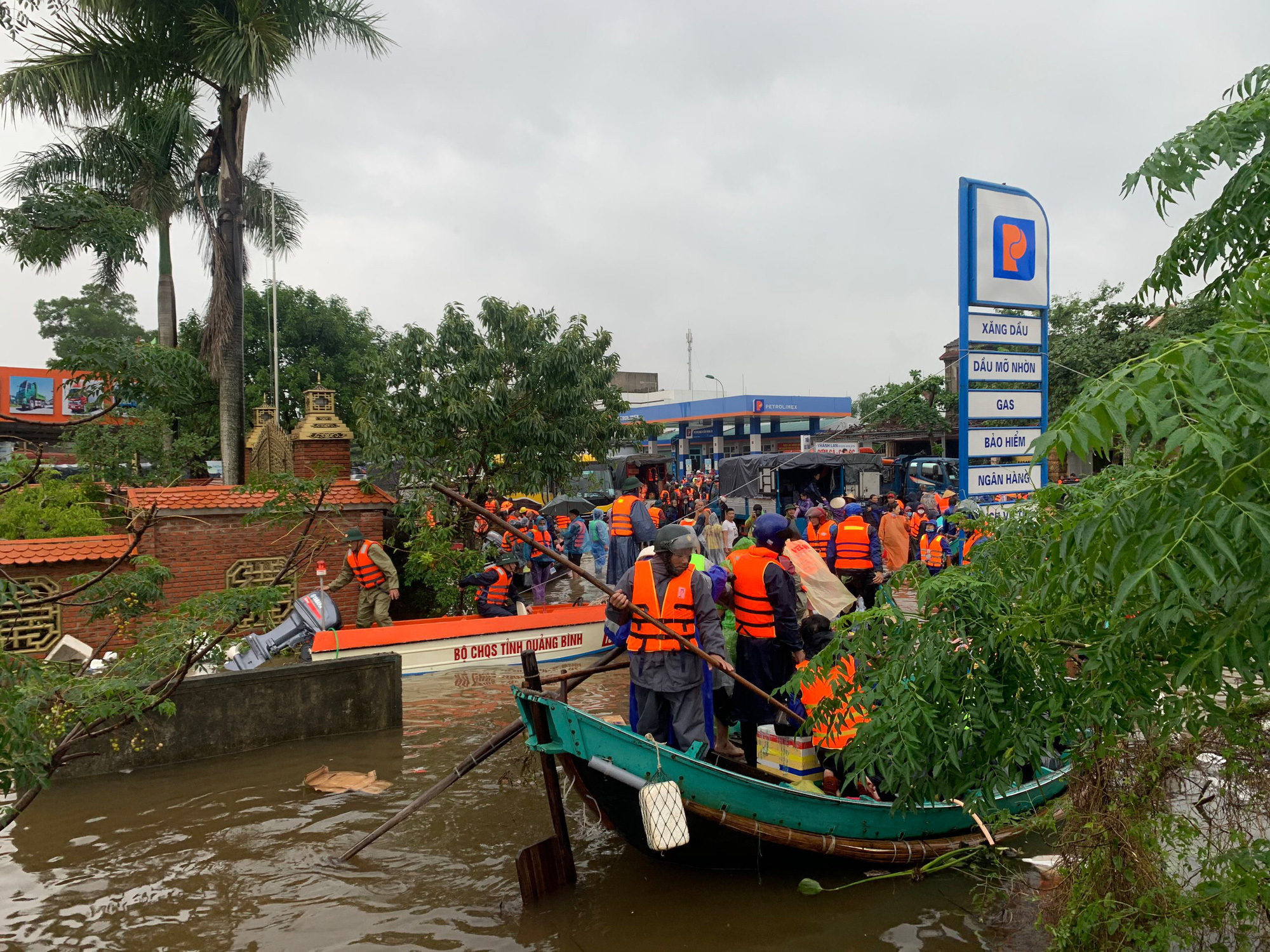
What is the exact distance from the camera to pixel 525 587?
18.0 meters

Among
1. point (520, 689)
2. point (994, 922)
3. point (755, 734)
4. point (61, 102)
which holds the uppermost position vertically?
point (61, 102)

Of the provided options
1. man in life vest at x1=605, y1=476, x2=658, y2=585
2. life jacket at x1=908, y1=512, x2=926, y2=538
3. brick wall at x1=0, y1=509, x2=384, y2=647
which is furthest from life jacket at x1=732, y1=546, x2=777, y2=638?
Answer: life jacket at x1=908, y1=512, x2=926, y2=538

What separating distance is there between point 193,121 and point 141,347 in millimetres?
18511

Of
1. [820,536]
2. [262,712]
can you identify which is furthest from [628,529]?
[262,712]

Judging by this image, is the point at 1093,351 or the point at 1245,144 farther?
the point at 1093,351

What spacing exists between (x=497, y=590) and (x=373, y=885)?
602cm

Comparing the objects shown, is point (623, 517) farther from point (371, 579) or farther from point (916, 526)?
point (916, 526)

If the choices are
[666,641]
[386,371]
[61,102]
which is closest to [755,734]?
[666,641]

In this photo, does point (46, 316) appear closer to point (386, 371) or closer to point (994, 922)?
point (386, 371)

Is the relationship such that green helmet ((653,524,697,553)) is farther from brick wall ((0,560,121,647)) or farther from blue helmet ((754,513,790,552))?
brick wall ((0,560,121,647))

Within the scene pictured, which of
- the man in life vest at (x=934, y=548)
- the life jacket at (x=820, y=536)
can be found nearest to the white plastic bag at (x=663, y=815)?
the life jacket at (x=820, y=536)

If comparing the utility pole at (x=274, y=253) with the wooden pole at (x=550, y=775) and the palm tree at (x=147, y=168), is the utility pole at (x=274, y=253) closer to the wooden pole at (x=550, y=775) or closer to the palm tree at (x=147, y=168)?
the palm tree at (x=147, y=168)

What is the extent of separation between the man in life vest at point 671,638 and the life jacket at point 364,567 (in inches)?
241

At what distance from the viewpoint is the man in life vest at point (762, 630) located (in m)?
6.59
